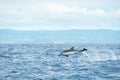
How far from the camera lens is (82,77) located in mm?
22500

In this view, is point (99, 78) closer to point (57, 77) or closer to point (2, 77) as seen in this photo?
point (57, 77)

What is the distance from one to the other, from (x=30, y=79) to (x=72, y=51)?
5196 mm

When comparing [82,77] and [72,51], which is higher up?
[72,51]

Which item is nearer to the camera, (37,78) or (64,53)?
(37,78)

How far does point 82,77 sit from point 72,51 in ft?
10.9

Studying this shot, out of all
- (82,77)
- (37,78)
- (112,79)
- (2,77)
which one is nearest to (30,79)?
(37,78)

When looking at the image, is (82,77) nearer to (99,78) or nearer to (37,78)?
(99,78)

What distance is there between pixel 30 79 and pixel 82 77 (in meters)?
3.74

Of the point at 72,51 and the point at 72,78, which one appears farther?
the point at 72,51

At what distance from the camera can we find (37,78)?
21.9m

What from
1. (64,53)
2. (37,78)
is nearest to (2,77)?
(37,78)

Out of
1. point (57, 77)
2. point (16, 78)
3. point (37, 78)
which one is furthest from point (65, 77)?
point (16, 78)

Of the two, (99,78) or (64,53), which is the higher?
(64,53)

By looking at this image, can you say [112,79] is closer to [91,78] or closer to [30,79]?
[91,78]
